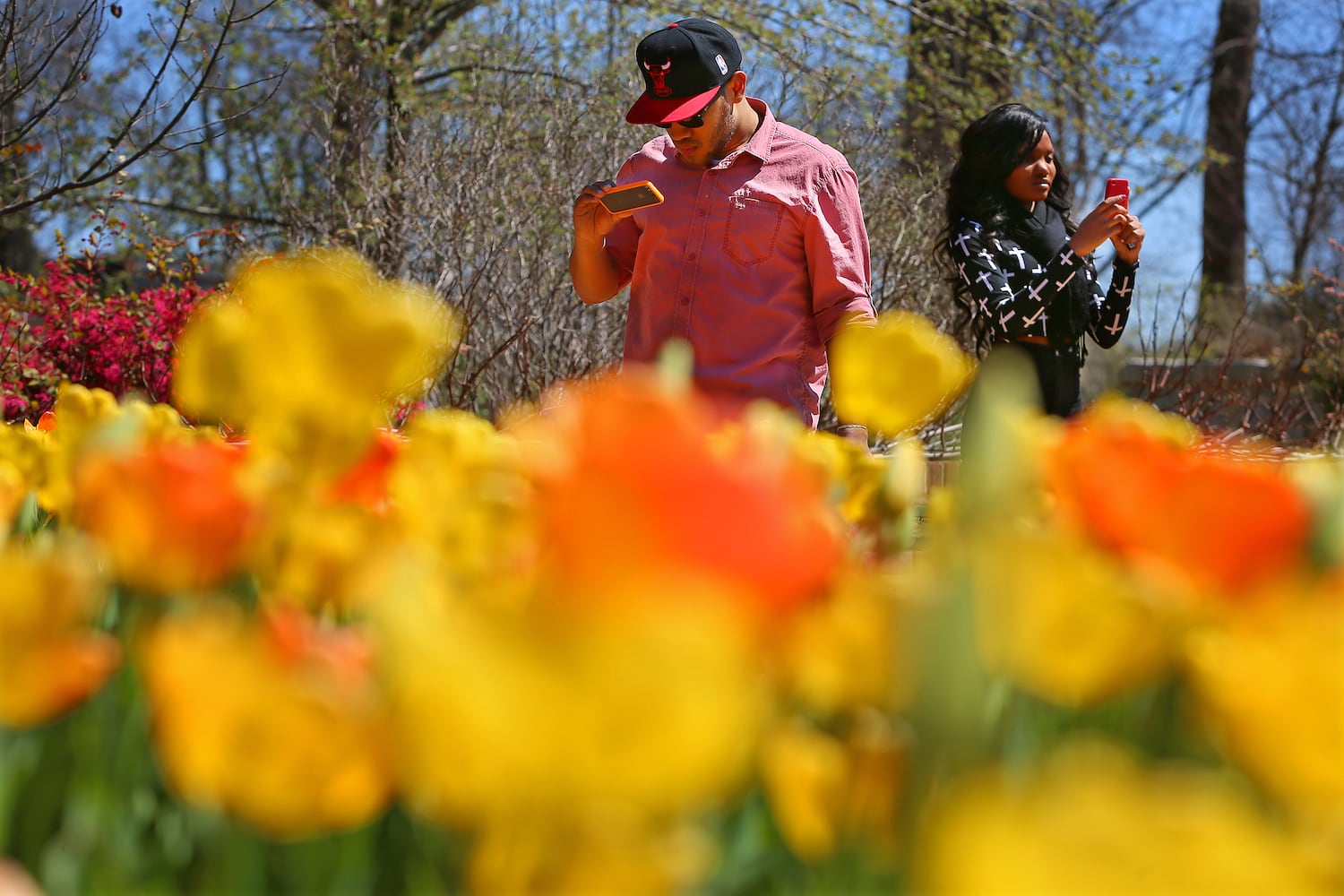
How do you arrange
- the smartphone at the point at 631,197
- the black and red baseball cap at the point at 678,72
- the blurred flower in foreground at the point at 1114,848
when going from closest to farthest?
the blurred flower in foreground at the point at 1114,848
the smartphone at the point at 631,197
the black and red baseball cap at the point at 678,72

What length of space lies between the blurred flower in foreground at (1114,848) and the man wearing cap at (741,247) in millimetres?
2359

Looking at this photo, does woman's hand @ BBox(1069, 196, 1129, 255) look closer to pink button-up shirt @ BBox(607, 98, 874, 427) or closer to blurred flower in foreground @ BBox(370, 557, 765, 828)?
pink button-up shirt @ BBox(607, 98, 874, 427)

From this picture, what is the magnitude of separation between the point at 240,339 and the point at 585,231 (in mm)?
2121

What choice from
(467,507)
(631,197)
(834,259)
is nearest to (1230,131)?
(834,259)

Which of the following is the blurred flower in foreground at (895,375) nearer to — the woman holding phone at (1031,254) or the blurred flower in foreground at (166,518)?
the blurred flower in foreground at (166,518)

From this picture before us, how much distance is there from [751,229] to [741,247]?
44 mm

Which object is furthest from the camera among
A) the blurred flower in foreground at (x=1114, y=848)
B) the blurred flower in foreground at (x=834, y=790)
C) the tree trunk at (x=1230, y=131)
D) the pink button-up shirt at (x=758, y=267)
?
the tree trunk at (x=1230, y=131)

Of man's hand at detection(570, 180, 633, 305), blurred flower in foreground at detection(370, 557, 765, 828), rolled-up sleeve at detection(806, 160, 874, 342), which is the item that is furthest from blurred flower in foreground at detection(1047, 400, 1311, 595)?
rolled-up sleeve at detection(806, 160, 874, 342)

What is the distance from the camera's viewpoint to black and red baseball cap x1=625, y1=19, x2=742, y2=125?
2504 mm

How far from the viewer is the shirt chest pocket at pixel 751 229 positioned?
8.63 feet

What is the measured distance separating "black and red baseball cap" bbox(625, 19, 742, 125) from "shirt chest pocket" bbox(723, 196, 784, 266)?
22 centimetres

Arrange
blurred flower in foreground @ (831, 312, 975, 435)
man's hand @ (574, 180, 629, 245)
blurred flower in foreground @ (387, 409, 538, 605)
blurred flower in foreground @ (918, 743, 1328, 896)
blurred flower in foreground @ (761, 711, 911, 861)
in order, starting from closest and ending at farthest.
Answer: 1. blurred flower in foreground @ (918, 743, 1328, 896)
2. blurred flower in foreground @ (761, 711, 911, 861)
3. blurred flower in foreground @ (387, 409, 538, 605)
4. blurred flower in foreground @ (831, 312, 975, 435)
5. man's hand @ (574, 180, 629, 245)

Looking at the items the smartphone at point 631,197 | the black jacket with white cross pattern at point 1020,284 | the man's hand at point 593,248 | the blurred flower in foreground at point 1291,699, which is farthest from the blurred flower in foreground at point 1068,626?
the black jacket with white cross pattern at point 1020,284

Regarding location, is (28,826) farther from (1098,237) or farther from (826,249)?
(1098,237)
